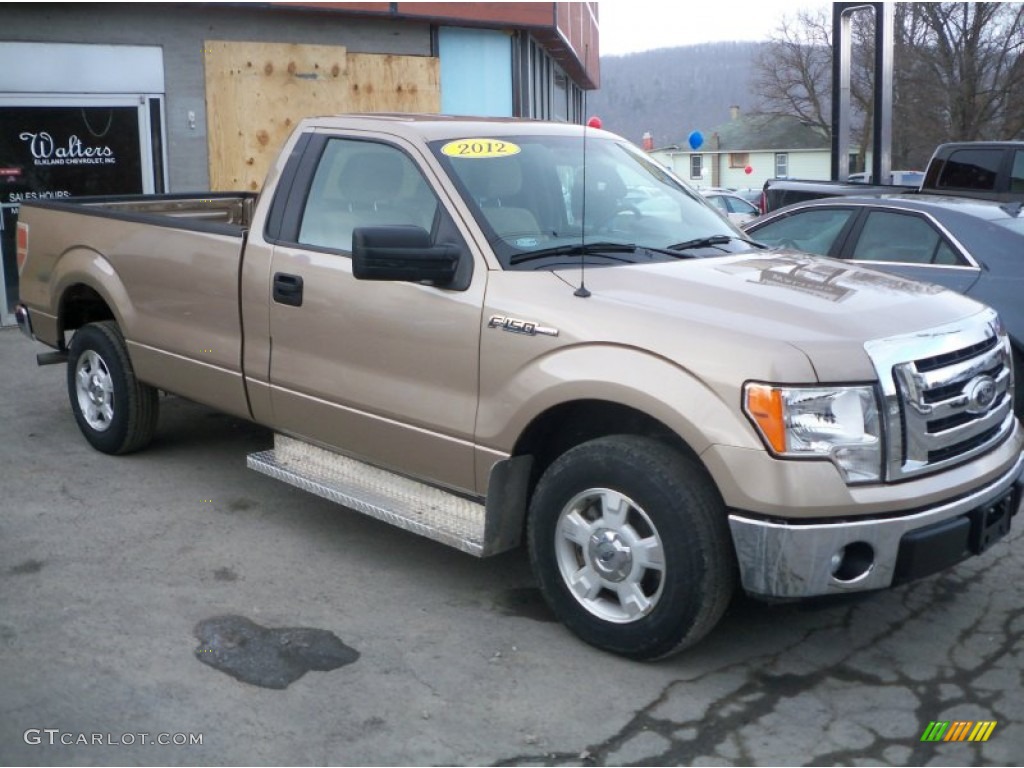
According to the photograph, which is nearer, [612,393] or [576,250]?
[612,393]

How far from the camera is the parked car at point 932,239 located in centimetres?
725

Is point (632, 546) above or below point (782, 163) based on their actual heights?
below

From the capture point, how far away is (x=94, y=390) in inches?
276

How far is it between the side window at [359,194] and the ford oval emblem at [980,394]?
2.27m

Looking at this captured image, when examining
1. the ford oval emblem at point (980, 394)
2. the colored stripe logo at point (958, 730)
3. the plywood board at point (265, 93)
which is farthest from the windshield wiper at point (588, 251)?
the plywood board at point (265, 93)

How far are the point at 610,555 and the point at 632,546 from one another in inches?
4.4

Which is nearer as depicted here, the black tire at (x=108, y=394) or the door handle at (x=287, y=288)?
the door handle at (x=287, y=288)

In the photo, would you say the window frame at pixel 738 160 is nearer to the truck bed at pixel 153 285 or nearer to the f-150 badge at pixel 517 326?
the truck bed at pixel 153 285

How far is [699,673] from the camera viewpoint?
169 inches

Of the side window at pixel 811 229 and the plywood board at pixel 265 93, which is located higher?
the plywood board at pixel 265 93

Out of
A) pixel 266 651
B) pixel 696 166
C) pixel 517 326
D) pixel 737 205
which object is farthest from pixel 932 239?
pixel 696 166

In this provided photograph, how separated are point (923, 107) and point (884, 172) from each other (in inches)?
1529

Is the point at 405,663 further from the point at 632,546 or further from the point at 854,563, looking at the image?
the point at 854,563

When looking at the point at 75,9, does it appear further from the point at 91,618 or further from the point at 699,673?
the point at 699,673
